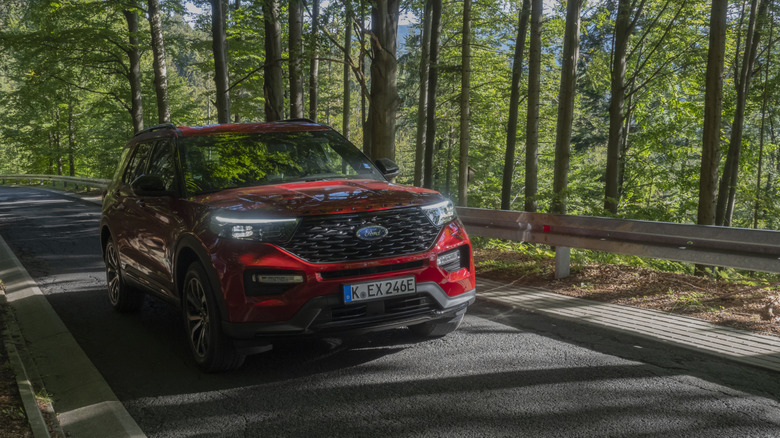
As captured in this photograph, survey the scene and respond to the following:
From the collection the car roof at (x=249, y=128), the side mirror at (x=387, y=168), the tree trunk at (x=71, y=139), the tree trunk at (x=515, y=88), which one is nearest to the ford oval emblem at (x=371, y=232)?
the side mirror at (x=387, y=168)

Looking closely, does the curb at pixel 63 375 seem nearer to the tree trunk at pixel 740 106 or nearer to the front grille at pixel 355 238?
the front grille at pixel 355 238

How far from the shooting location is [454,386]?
4191 millimetres

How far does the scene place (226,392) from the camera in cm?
430

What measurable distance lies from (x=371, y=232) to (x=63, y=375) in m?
2.70

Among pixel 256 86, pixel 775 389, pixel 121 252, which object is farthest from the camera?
pixel 256 86

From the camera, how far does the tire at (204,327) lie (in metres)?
4.48

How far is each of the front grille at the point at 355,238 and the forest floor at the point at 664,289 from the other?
305 centimetres

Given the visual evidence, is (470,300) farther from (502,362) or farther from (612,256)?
(612,256)

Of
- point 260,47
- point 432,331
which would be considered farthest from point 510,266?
point 260,47

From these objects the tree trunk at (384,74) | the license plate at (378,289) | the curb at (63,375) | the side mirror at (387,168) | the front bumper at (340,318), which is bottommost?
the curb at (63,375)

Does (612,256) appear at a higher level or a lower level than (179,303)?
lower

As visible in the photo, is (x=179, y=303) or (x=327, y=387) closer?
(x=327, y=387)

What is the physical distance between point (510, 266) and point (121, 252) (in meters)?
4.97

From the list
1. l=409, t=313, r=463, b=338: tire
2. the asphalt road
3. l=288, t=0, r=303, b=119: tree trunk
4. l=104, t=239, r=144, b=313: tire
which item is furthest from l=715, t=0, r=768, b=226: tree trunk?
l=104, t=239, r=144, b=313: tire
